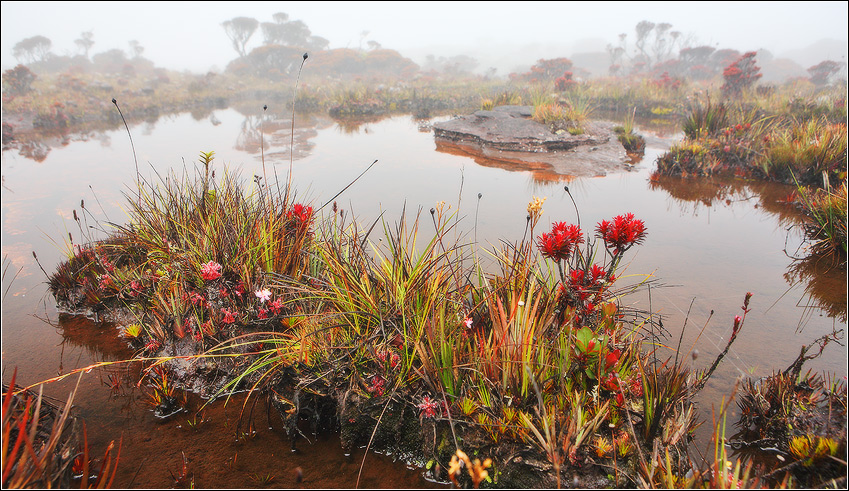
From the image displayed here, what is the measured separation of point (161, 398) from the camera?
2.65 m

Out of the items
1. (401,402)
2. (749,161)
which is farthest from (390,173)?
(749,161)

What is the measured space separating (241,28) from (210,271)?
62.9m

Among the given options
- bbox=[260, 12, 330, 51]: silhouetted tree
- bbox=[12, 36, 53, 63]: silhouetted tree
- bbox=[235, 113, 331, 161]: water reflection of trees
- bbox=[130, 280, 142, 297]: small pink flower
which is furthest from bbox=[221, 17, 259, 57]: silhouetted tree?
bbox=[130, 280, 142, 297]: small pink flower

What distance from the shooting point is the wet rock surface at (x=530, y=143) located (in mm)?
9468

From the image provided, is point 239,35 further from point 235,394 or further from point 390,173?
point 235,394

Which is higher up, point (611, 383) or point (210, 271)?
point (210, 271)

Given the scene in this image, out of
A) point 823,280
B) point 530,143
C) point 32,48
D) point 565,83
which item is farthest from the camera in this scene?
point 32,48

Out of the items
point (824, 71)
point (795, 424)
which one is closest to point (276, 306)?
point (795, 424)

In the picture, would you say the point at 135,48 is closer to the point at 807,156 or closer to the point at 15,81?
the point at 15,81

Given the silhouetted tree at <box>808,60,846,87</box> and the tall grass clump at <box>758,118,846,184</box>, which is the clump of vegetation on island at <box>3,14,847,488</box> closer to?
the tall grass clump at <box>758,118,846,184</box>

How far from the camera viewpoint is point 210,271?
2971mm

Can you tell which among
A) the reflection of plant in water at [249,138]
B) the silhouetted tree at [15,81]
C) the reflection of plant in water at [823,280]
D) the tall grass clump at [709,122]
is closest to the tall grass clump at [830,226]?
the reflection of plant in water at [823,280]

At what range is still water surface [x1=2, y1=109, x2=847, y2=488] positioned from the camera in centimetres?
234

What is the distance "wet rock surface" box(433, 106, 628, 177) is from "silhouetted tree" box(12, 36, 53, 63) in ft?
207
